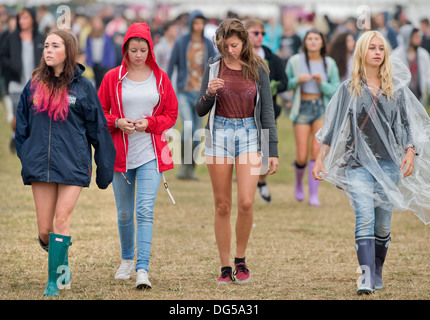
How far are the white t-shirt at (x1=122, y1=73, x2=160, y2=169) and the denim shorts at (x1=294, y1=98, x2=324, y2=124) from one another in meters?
4.34

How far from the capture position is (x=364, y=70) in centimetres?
625

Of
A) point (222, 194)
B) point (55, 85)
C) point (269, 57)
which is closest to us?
point (55, 85)

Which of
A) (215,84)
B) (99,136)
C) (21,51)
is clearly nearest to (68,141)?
(99,136)

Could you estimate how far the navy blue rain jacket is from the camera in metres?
5.77

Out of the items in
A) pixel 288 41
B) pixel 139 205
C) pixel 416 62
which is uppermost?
pixel 288 41

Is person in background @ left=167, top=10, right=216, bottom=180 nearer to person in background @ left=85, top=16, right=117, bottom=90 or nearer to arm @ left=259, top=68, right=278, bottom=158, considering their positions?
arm @ left=259, top=68, right=278, bottom=158

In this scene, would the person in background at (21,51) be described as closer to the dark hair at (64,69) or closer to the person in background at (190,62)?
the person in background at (190,62)

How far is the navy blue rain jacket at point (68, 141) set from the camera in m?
5.77

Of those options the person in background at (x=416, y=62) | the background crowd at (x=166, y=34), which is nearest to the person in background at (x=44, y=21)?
the background crowd at (x=166, y=34)

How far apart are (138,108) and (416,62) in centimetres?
1377

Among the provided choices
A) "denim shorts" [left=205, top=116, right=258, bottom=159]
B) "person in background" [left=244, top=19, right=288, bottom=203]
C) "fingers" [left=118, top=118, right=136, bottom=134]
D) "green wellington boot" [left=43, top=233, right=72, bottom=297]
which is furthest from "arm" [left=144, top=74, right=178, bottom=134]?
"person in background" [left=244, top=19, right=288, bottom=203]

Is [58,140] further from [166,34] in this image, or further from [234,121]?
[166,34]

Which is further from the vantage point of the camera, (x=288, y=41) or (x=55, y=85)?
(x=288, y=41)

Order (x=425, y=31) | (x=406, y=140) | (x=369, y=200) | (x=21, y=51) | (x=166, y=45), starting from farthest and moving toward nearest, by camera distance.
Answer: (x=425, y=31) → (x=166, y=45) → (x=21, y=51) → (x=406, y=140) → (x=369, y=200)
